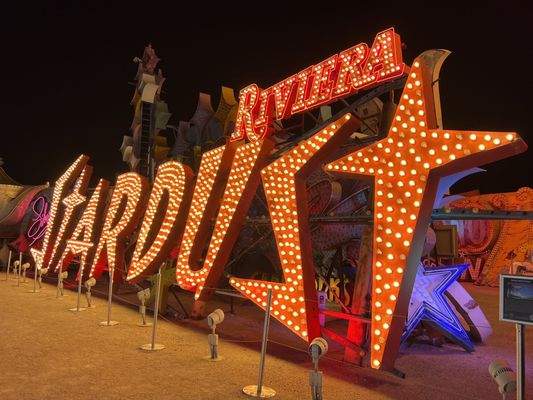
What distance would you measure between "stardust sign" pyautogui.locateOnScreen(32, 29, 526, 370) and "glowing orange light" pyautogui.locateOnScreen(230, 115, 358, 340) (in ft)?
0.06

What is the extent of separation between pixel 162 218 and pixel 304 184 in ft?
16.3

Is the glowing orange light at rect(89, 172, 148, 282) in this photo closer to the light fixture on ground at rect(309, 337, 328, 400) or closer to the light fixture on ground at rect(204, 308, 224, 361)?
the light fixture on ground at rect(204, 308, 224, 361)

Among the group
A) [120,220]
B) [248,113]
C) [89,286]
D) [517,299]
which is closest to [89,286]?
[89,286]

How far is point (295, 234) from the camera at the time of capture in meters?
7.58

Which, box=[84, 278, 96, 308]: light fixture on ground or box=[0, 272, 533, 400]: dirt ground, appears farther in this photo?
box=[84, 278, 96, 308]: light fixture on ground

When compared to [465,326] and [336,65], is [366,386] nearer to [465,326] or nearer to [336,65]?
[465,326]

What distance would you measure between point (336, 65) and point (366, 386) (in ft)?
17.7

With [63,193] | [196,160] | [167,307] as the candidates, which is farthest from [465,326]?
[63,193]

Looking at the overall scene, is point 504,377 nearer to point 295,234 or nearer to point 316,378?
point 316,378

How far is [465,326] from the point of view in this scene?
933 centimetres

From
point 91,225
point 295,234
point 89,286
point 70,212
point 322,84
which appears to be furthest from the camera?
point 70,212

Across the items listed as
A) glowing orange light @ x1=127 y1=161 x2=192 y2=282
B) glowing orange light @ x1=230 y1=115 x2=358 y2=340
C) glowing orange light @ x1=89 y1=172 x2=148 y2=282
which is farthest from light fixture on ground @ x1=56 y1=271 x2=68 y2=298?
glowing orange light @ x1=230 y1=115 x2=358 y2=340

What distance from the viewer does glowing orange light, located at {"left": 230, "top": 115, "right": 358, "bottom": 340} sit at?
283 inches

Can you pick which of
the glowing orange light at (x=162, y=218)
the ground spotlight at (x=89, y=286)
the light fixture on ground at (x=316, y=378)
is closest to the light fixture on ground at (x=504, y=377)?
the light fixture on ground at (x=316, y=378)
